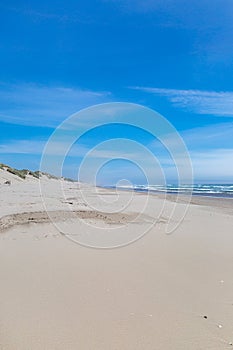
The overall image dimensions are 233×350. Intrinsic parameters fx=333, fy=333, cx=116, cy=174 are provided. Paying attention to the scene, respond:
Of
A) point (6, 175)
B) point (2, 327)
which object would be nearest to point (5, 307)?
point (2, 327)

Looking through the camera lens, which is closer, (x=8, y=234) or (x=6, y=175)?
(x=8, y=234)

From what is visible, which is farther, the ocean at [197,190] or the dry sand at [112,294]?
the ocean at [197,190]

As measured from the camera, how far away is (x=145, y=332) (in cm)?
324

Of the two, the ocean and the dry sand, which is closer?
the dry sand

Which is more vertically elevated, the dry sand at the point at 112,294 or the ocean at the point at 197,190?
the ocean at the point at 197,190

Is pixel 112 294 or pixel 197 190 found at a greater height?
pixel 197 190

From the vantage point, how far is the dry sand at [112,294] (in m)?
3.11

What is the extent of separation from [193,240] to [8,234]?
165 inches

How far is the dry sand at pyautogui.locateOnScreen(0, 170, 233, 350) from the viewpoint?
311 cm

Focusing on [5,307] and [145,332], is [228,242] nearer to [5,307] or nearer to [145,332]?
[145,332]

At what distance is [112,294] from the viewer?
4.14 m

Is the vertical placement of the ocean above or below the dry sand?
above

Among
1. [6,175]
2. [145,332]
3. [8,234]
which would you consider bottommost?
[145,332]

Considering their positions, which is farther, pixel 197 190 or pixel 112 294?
pixel 197 190
